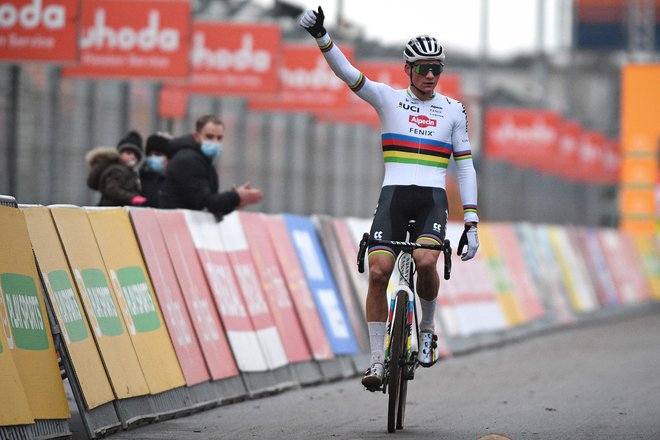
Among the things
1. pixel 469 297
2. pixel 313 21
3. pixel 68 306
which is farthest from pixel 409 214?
pixel 469 297

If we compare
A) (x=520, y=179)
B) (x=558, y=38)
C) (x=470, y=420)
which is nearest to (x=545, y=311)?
(x=470, y=420)

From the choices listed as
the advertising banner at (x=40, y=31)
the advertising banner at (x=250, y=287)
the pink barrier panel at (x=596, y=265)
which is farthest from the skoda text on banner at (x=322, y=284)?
the pink barrier panel at (x=596, y=265)

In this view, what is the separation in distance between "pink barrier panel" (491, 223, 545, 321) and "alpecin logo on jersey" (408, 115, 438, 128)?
11667mm

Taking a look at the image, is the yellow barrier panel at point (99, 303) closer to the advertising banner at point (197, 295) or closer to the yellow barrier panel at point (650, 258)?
the advertising banner at point (197, 295)

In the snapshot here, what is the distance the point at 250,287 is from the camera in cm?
1240

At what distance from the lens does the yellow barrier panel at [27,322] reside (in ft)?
26.4

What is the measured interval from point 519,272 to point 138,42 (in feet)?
20.4

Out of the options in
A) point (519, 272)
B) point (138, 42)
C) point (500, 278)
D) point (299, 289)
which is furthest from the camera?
point (519, 272)

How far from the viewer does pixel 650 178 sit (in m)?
41.1

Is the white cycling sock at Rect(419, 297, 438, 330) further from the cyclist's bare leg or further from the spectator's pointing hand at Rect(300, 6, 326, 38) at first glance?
the spectator's pointing hand at Rect(300, 6, 326, 38)

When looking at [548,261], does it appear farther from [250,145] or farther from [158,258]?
[158,258]

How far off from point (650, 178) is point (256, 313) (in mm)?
30073

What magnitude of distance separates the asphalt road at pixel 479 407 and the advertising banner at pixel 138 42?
5.36 meters

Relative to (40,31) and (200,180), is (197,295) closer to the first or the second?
(200,180)
